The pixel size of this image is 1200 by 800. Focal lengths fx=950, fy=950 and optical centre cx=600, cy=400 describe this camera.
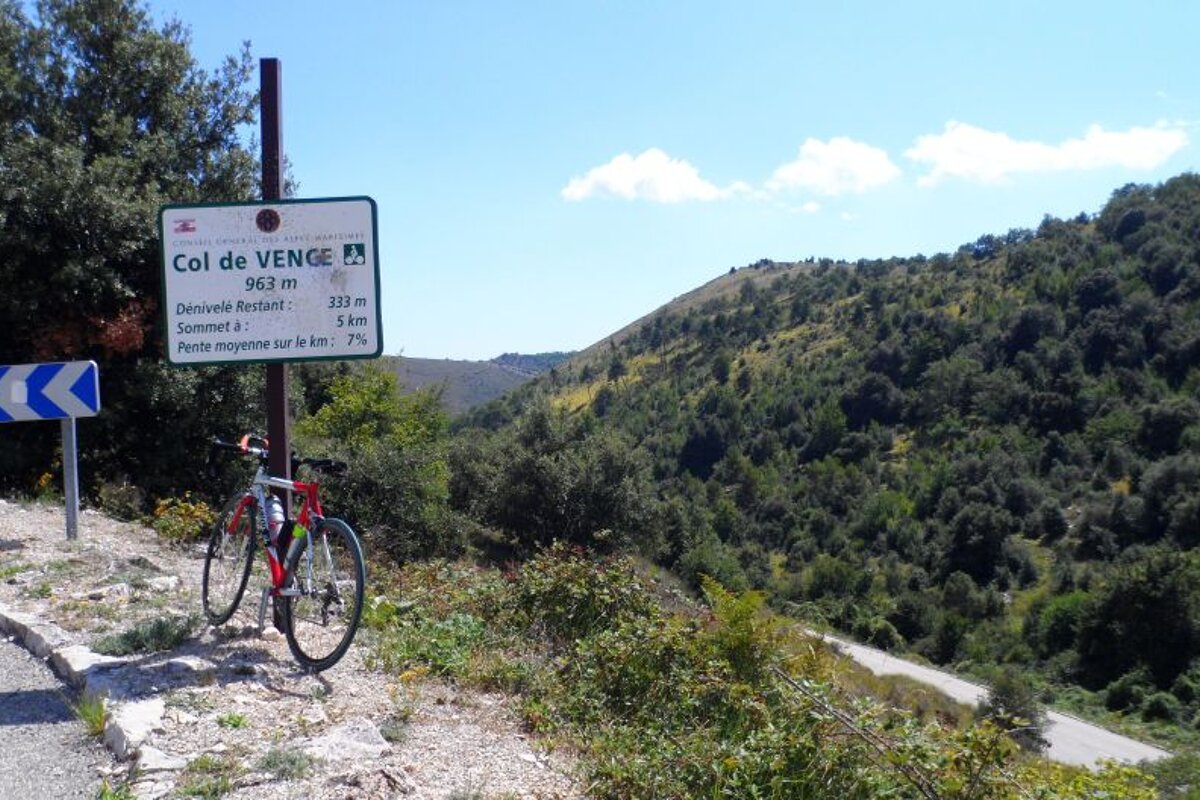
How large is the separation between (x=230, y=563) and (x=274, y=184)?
2.25m

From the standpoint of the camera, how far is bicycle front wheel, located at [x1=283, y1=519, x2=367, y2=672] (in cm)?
466

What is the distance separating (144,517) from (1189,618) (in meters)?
50.0

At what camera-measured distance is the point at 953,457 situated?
79375mm

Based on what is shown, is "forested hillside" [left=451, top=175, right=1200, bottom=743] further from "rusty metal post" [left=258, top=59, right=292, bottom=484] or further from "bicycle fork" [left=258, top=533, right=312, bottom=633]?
"bicycle fork" [left=258, top=533, right=312, bottom=633]

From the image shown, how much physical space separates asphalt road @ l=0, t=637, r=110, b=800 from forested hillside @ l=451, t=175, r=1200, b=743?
20399mm

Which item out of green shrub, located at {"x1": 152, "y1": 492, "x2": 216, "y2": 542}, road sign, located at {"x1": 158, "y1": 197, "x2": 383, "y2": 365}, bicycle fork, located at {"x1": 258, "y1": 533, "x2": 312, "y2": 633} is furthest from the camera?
green shrub, located at {"x1": 152, "y1": 492, "x2": 216, "y2": 542}

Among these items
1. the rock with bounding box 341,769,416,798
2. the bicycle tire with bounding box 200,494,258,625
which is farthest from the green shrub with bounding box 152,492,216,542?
the rock with bounding box 341,769,416,798

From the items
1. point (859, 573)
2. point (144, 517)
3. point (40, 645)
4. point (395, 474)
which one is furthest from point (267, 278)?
point (859, 573)

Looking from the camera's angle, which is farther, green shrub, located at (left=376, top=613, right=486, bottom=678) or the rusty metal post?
the rusty metal post

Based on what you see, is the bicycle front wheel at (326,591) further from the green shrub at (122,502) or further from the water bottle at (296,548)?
the green shrub at (122,502)

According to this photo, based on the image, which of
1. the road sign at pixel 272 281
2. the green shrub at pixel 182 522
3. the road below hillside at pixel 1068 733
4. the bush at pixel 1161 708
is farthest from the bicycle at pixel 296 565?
the bush at pixel 1161 708

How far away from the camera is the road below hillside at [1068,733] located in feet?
94.1

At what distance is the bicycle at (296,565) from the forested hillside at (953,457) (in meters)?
19.5

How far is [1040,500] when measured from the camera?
68.6 metres
